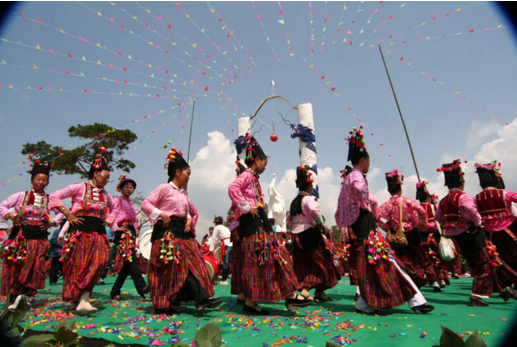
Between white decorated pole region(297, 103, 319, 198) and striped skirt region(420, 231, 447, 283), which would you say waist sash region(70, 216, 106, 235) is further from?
white decorated pole region(297, 103, 319, 198)

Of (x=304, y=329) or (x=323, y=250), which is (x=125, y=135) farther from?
(x=304, y=329)

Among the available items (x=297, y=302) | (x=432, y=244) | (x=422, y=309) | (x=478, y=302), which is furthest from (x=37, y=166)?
(x=432, y=244)

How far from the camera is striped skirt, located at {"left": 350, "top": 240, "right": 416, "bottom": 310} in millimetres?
3738

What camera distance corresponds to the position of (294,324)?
320cm

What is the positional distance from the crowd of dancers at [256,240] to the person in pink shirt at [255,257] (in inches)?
0.5

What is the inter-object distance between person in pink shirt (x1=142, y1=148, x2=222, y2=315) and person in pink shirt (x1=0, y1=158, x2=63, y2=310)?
74.5 inches

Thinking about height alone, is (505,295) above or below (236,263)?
below

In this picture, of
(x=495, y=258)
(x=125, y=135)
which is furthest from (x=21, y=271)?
(x=125, y=135)

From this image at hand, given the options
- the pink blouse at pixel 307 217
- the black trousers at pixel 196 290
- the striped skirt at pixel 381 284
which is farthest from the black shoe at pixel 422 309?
the black trousers at pixel 196 290

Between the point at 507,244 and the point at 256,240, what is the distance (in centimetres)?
402

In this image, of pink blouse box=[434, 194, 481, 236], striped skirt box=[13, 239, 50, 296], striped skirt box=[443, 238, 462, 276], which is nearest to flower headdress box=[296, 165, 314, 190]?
pink blouse box=[434, 194, 481, 236]

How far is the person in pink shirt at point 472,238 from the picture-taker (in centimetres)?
434

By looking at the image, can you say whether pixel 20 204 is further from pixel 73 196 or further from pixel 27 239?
pixel 73 196

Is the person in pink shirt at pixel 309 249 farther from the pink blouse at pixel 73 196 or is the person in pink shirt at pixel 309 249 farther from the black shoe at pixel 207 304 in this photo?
the pink blouse at pixel 73 196
